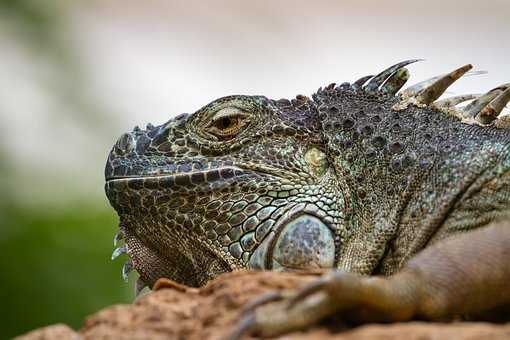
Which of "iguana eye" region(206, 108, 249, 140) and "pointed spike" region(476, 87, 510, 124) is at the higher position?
"iguana eye" region(206, 108, 249, 140)

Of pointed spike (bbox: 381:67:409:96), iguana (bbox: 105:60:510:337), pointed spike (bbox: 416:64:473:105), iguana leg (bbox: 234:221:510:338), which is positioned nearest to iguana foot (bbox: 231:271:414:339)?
iguana leg (bbox: 234:221:510:338)

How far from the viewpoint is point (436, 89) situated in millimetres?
5070

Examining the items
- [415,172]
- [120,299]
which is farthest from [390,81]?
[120,299]

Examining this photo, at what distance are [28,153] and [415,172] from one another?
9.83 metres

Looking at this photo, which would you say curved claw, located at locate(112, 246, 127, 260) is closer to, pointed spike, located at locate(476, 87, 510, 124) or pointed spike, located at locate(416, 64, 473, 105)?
pointed spike, located at locate(416, 64, 473, 105)

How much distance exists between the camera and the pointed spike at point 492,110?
4.85 meters

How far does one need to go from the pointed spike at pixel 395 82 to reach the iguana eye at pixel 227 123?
0.95m

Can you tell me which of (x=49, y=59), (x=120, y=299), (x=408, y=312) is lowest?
(x=120, y=299)

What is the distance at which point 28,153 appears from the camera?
13.2 meters

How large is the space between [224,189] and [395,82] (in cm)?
139

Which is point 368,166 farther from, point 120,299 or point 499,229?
point 120,299

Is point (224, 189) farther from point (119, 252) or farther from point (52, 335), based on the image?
point (52, 335)

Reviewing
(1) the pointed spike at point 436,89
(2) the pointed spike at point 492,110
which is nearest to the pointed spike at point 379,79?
(1) the pointed spike at point 436,89

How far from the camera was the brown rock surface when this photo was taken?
2873 millimetres
